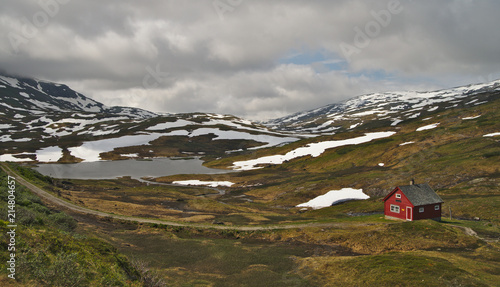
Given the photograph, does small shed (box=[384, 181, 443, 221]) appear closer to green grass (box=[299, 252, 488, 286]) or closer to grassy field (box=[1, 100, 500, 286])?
grassy field (box=[1, 100, 500, 286])

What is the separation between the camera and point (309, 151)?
529 feet

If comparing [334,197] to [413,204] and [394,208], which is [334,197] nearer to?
[394,208]

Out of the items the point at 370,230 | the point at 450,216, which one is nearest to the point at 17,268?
the point at 370,230

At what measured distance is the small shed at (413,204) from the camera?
1987 inches

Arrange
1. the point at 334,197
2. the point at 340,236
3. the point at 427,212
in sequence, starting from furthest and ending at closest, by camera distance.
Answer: the point at 334,197
the point at 427,212
the point at 340,236

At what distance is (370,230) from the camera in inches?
1736

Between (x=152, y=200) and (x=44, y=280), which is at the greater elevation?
(x=44, y=280)

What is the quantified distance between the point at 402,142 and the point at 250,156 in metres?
98.4

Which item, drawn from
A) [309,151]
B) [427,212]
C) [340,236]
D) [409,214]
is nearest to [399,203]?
[409,214]

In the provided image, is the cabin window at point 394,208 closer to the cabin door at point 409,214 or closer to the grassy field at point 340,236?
the cabin door at point 409,214

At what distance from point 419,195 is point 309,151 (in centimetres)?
10915

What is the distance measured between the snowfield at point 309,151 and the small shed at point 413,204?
9802cm

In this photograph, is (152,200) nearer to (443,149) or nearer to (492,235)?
(492,235)

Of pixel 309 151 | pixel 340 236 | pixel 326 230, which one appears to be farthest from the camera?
pixel 309 151
